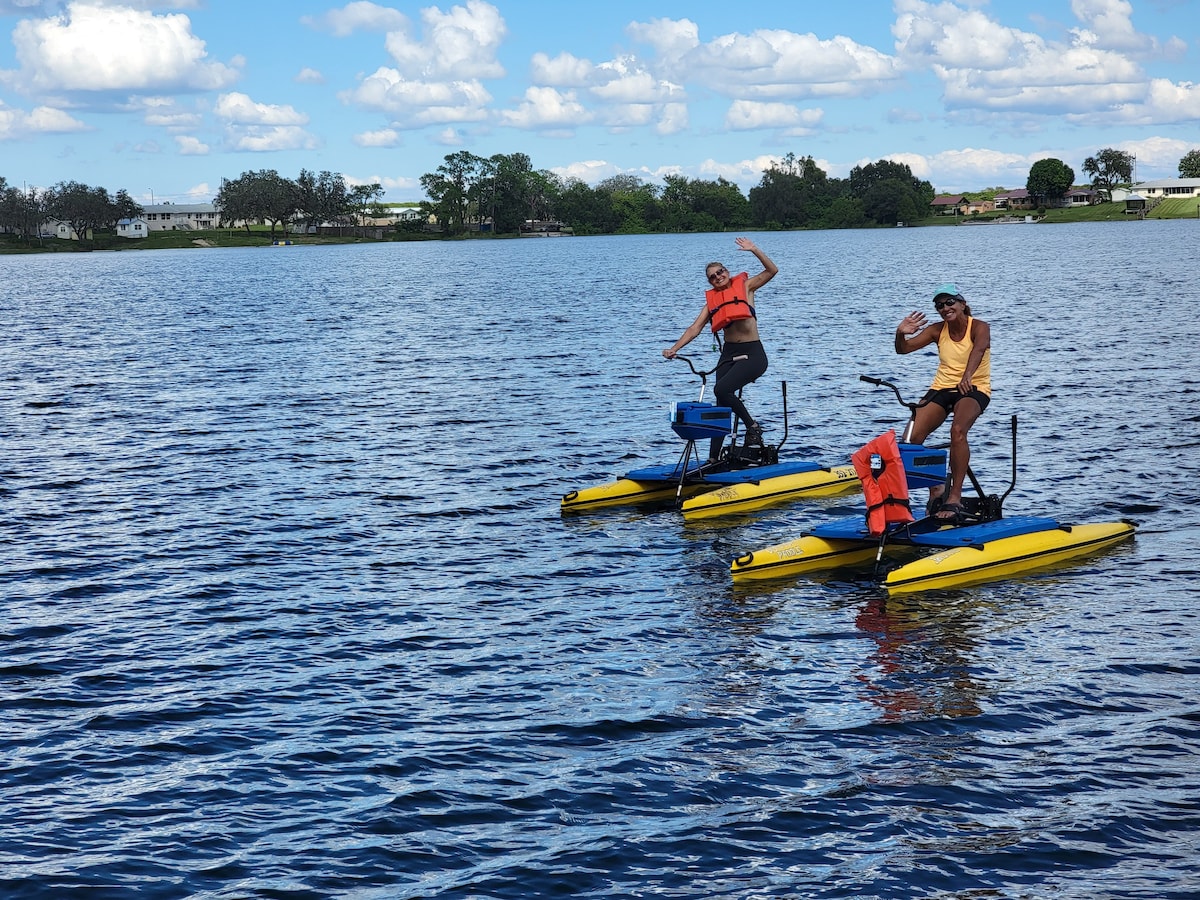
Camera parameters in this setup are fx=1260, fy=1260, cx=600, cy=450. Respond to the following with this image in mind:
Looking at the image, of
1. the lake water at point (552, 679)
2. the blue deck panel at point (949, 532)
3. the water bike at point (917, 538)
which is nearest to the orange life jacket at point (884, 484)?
the water bike at point (917, 538)

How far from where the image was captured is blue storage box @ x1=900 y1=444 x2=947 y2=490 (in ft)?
47.5

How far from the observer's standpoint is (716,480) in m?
18.8

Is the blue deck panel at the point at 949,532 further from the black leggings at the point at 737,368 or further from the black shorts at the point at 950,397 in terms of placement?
the black leggings at the point at 737,368

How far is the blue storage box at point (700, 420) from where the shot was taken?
1802 cm

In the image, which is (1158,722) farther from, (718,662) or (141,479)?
(141,479)

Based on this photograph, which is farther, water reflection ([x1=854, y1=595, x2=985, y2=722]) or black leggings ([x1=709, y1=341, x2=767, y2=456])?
black leggings ([x1=709, y1=341, x2=767, y2=456])

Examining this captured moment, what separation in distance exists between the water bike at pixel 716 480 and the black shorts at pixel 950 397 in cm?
361

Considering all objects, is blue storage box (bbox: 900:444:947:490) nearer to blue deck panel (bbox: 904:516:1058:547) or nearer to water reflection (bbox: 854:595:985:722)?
blue deck panel (bbox: 904:516:1058:547)

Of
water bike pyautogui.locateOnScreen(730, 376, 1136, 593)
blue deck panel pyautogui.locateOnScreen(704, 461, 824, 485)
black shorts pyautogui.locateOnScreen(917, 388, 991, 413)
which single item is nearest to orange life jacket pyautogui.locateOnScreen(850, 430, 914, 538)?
water bike pyautogui.locateOnScreen(730, 376, 1136, 593)

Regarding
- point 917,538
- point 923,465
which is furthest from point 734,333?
point 917,538

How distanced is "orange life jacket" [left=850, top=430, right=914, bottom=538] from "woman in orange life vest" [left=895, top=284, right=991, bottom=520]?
740 millimetres

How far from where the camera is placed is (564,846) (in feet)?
28.7

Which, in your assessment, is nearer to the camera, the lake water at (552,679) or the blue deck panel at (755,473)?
the lake water at (552,679)

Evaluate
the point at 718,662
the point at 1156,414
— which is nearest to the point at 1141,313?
the point at 1156,414
